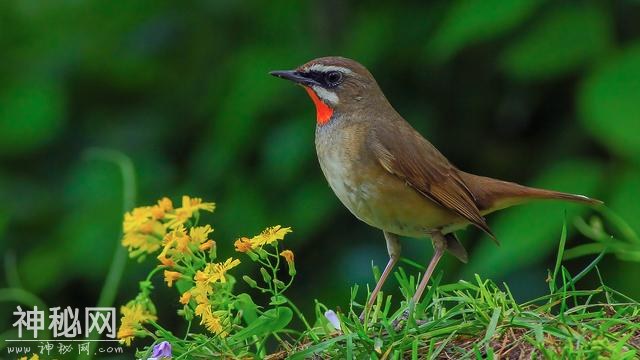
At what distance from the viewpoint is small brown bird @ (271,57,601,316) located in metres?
3.56

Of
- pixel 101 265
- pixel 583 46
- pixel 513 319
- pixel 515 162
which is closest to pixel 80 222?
pixel 101 265

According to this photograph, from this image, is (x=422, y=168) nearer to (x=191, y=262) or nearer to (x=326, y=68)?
(x=326, y=68)

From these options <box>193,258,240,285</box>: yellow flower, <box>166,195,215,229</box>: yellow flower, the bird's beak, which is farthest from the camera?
the bird's beak

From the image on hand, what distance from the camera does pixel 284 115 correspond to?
193 inches

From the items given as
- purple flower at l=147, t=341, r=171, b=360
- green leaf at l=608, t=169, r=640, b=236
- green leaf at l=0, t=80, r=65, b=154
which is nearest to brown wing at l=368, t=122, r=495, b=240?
green leaf at l=608, t=169, r=640, b=236

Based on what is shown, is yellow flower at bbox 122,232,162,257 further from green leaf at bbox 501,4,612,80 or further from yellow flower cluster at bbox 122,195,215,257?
green leaf at bbox 501,4,612,80

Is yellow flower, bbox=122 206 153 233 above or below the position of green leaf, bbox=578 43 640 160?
below

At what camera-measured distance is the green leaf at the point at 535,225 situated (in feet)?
13.7

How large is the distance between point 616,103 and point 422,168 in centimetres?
85

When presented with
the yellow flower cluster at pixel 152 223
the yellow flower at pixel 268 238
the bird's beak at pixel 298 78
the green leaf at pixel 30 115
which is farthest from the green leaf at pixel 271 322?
the green leaf at pixel 30 115

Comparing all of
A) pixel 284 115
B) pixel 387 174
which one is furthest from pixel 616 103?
pixel 284 115

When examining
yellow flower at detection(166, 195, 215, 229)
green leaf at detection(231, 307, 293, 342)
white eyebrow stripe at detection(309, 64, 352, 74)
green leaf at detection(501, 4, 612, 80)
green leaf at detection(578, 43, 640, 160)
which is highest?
green leaf at detection(501, 4, 612, 80)

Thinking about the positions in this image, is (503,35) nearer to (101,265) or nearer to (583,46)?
(583,46)

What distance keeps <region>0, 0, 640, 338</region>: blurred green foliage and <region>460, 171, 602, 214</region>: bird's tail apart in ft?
1.17
